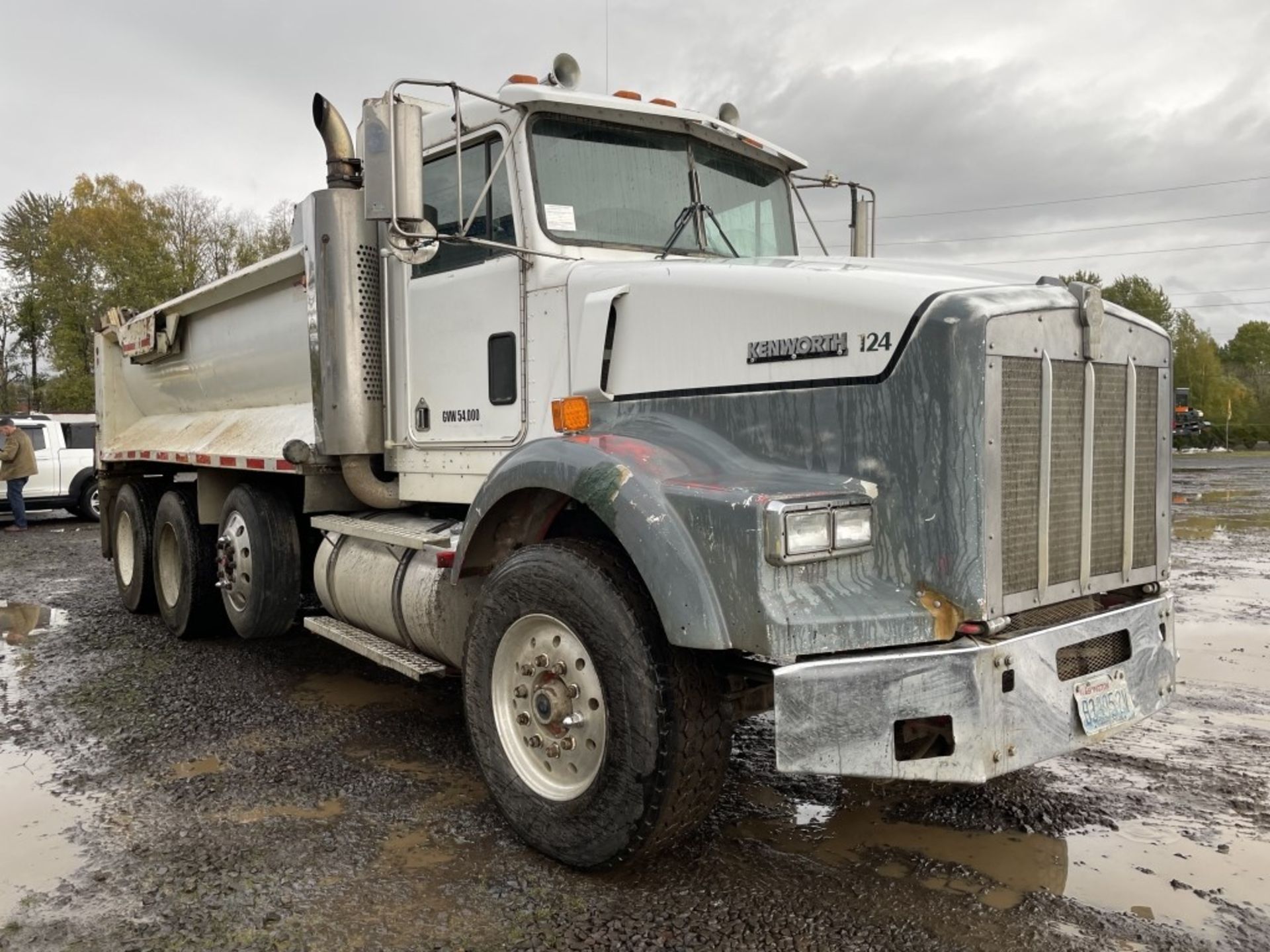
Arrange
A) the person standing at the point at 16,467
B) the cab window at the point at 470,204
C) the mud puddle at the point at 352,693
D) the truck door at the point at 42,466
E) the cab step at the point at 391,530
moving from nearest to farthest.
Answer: the cab window at the point at 470,204 → the cab step at the point at 391,530 → the mud puddle at the point at 352,693 → the person standing at the point at 16,467 → the truck door at the point at 42,466

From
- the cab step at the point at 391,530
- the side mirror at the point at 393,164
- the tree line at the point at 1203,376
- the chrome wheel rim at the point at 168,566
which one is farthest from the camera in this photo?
the tree line at the point at 1203,376

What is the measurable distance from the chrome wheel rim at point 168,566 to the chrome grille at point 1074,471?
6.26 meters

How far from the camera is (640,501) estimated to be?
310 cm

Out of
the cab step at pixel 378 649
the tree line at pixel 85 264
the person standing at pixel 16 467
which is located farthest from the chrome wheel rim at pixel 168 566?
the tree line at pixel 85 264

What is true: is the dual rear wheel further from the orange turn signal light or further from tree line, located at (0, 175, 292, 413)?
tree line, located at (0, 175, 292, 413)

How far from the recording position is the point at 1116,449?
136 inches

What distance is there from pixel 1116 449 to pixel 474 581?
2.52m

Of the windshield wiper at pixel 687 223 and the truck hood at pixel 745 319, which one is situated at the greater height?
the windshield wiper at pixel 687 223

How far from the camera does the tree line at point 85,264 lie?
110 feet

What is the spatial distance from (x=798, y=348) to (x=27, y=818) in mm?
3539

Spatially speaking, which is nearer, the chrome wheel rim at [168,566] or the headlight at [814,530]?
the headlight at [814,530]

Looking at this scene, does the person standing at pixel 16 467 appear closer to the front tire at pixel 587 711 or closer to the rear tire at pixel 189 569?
the rear tire at pixel 189 569

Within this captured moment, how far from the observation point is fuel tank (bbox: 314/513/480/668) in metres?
4.36

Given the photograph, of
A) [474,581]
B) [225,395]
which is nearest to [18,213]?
[225,395]
